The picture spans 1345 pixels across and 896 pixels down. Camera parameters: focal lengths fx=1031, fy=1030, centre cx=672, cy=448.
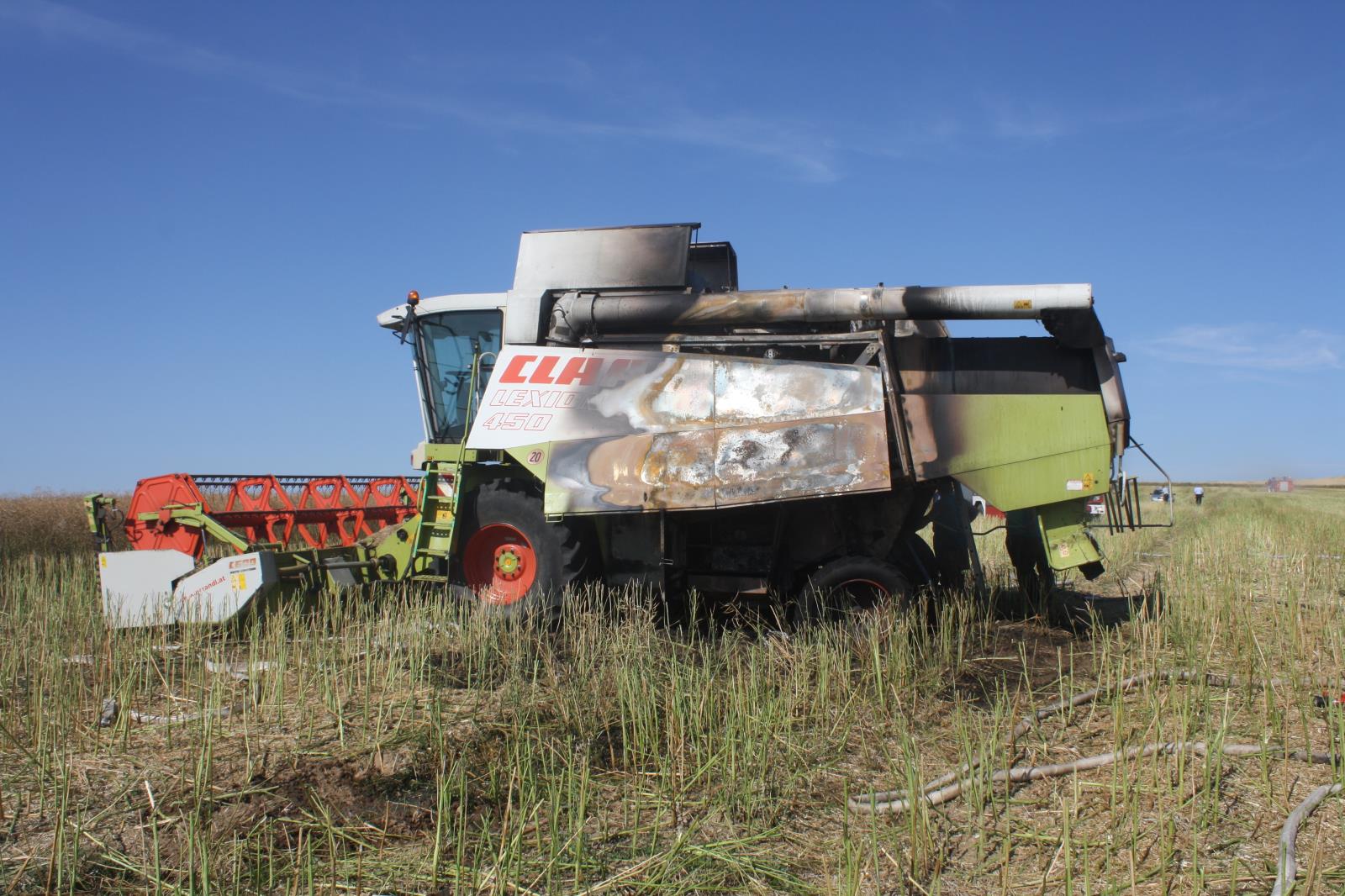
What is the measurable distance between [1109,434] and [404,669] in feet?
12.8

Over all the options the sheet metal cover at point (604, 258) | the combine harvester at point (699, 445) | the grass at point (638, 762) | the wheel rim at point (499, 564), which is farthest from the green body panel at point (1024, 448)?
the wheel rim at point (499, 564)

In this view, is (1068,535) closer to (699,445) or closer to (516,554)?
(699,445)

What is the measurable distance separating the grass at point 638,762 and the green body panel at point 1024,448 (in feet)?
2.53

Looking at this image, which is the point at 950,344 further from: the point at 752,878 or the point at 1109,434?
the point at 752,878

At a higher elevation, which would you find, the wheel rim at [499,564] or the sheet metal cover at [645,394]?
the sheet metal cover at [645,394]

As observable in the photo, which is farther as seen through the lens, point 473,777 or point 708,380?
point 708,380

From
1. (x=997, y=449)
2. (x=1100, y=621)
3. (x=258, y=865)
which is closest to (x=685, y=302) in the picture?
(x=997, y=449)

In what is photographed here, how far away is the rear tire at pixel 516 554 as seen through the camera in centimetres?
628

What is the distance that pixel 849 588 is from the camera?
5.95 metres

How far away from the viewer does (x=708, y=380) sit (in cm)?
589

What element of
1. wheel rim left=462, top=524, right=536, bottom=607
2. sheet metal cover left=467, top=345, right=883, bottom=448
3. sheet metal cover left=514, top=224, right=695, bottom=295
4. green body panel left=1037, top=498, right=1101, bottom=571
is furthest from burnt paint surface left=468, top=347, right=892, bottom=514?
green body panel left=1037, top=498, right=1101, bottom=571

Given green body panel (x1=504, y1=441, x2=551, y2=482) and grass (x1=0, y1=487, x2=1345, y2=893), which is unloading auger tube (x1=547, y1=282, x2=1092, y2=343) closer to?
green body panel (x1=504, y1=441, x2=551, y2=482)

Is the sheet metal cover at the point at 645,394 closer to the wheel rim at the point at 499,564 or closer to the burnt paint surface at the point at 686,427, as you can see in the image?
the burnt paint surface at the point at 686,427

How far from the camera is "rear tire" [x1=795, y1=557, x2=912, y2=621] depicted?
5750mm
